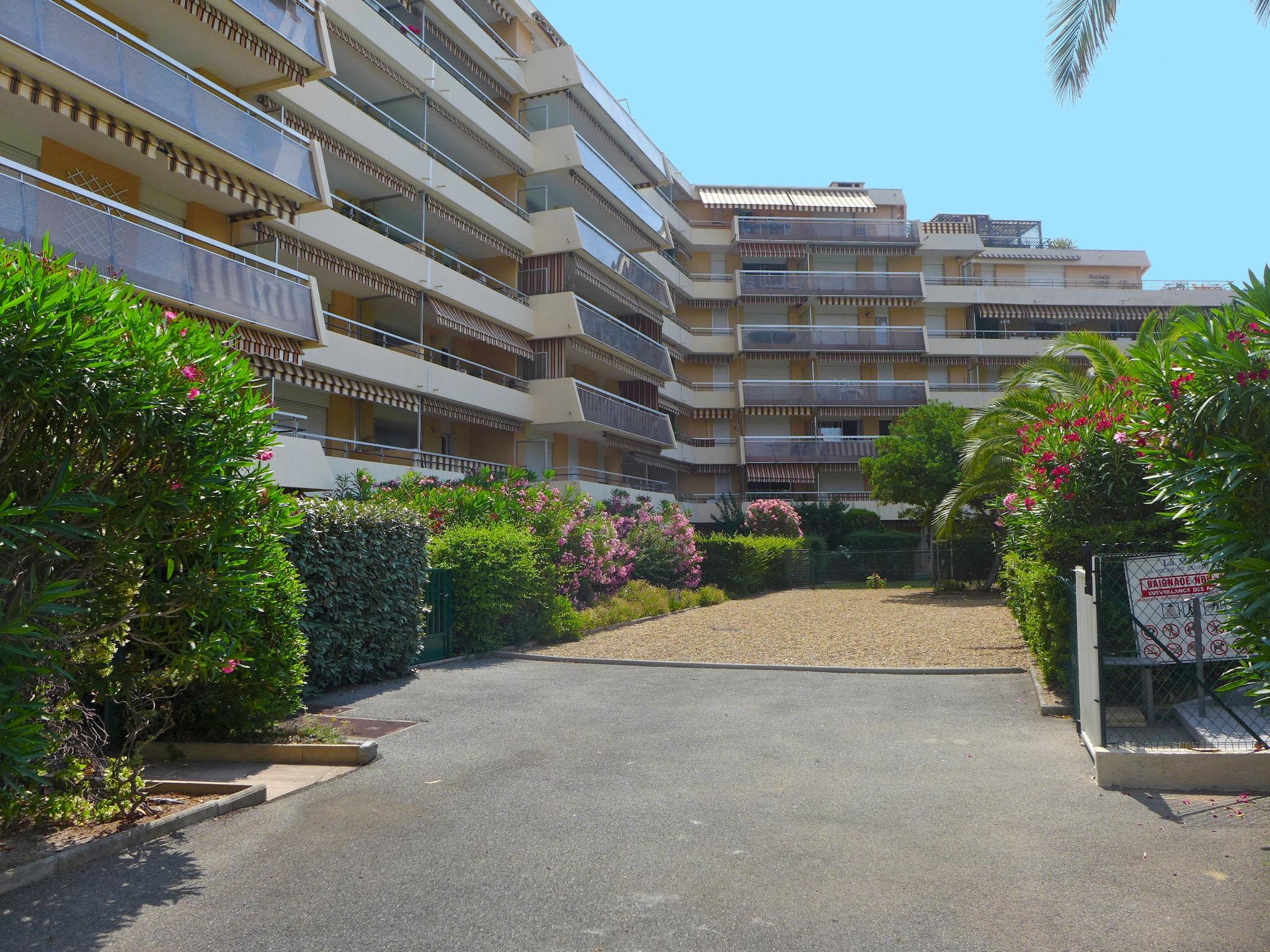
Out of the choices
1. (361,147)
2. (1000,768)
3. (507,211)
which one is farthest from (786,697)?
(507,211)

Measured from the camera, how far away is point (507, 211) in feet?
94.5

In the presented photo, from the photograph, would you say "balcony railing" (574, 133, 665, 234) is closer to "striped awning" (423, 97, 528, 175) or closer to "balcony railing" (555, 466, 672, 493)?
"striped awning" (423, 97, 528, 175)

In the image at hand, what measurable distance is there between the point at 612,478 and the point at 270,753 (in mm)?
28138

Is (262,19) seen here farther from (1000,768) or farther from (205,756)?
(1000,768)

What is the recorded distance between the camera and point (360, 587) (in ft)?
36.5

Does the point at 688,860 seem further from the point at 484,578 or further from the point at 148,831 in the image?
the point at 484,578

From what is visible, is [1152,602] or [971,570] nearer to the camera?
[1152,602]

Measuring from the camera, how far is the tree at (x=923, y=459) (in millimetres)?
30453

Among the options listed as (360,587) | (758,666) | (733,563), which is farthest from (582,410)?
(360,587)

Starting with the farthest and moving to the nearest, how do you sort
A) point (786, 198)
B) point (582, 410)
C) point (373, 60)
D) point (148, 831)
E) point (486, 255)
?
point (786, 198)
point (486, 255)
point (582, 410)
point (373, 60)
point (148, 831)

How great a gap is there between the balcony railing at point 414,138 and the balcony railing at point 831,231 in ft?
69.8

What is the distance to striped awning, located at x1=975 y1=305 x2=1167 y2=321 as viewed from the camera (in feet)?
162

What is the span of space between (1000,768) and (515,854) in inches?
161

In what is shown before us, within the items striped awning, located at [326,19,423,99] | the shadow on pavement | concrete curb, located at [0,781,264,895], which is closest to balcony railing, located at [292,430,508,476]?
striped awning, located at [326,19,423,99]
